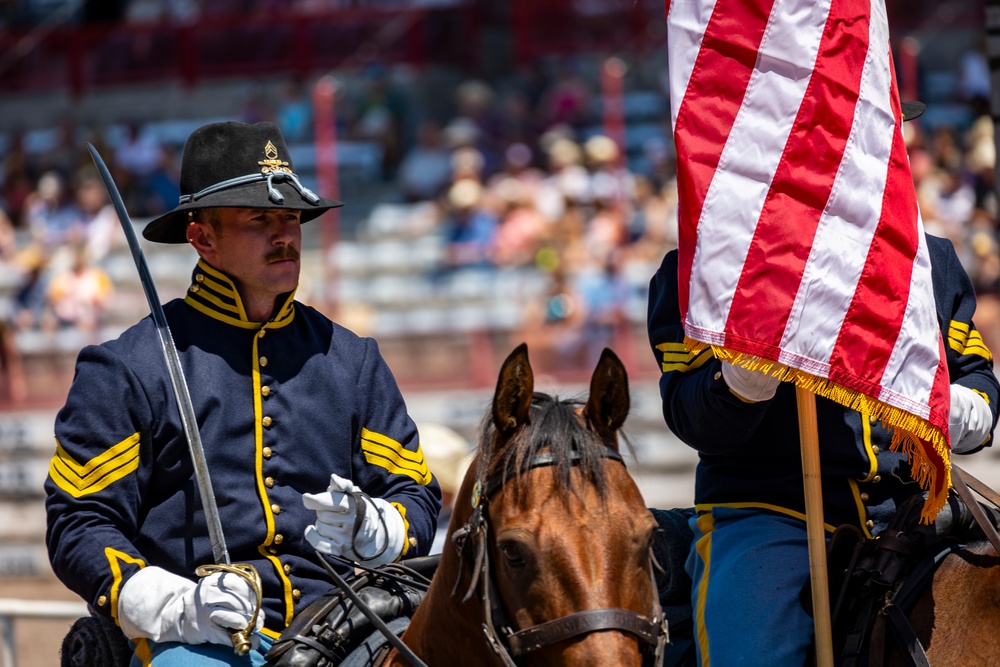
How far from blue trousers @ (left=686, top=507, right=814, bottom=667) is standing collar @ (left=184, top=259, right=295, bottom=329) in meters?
1.41

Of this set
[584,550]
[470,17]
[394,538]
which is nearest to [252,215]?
[394,538]

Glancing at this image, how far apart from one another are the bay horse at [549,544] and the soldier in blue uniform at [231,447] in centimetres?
44

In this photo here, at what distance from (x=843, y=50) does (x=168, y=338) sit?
6.18 ft

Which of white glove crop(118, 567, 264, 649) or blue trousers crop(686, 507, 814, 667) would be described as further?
blue trousers crop(686, 507, 814, 667)

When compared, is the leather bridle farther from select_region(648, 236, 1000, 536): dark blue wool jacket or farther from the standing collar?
the standing collar

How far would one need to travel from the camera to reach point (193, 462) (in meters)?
3.69

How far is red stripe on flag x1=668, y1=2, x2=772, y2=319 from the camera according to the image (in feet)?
12.2

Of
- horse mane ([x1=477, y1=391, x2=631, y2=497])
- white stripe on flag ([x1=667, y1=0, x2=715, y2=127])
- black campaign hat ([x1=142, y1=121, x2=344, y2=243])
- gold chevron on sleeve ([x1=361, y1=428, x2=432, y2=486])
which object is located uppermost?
white stripe on flag ([x1=667, y1=0, x2=715, y2=127])

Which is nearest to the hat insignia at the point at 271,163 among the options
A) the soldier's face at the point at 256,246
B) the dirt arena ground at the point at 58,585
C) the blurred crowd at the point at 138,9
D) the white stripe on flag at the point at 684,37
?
the soldier's face at the point at 256,246

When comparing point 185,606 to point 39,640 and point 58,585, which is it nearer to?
point 39,640

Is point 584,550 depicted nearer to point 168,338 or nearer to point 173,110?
point 168,338

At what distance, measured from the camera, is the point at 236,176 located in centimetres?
396

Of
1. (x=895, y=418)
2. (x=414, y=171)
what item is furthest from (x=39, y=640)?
(x=414, y=171)

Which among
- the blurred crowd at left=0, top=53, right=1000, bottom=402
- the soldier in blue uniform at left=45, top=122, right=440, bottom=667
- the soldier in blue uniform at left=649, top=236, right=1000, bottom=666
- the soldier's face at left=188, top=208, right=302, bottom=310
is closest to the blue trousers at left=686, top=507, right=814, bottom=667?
the soldier in blue uniform at left=649, top=236, right=1000, bottom=666
